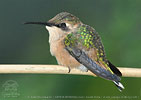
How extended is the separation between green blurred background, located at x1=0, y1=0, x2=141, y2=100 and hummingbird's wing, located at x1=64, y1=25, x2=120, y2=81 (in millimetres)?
675

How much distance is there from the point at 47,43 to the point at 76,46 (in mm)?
2146

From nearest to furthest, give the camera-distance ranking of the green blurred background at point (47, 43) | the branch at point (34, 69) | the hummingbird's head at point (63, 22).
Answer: the branch at point (34, 69)
the hummingbird's head at point (63, 22)
the green blurred background at point (47, 43)

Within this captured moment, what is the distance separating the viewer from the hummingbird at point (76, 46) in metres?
2.61

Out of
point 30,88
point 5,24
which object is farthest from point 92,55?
point 5,24

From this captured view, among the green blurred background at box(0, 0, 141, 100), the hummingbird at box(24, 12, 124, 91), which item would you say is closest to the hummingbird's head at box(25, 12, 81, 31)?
the hummingbird at box(24, 12, 124, 91)

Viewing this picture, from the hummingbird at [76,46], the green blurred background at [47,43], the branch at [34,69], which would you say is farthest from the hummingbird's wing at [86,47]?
the green blurred background at [47,43]

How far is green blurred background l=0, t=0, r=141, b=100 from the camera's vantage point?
11.7 feet

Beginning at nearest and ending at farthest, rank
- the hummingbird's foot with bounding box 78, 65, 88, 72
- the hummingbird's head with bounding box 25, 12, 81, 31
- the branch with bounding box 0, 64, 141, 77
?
the branch with bounding box 0, 64, 141, 77, the hummingbird's head with bounding box 25, 12, 81, 31, the hummingbird's foot with bounding box 78, 65, 88, 72

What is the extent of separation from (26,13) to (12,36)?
467 millimetres

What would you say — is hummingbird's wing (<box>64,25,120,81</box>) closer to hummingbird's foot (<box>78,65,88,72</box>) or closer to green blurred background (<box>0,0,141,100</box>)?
hummingbird's foot (<box>78,65,88,72</box>)

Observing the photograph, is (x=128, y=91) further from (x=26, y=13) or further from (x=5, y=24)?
(x=5, y=24)

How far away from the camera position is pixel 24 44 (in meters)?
5.32

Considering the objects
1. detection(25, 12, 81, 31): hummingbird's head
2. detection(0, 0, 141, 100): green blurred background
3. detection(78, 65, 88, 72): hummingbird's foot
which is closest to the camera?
detection(25, 12, 81, 31): hummingbird's head

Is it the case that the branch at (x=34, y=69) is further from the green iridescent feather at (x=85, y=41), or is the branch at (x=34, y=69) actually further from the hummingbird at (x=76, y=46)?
the green iridescent feather at (x=85, y=41)
